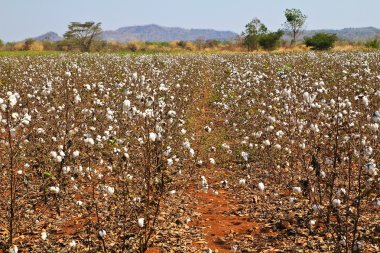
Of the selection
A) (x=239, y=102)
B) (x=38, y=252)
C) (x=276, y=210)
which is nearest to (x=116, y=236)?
(x=38, y=252)

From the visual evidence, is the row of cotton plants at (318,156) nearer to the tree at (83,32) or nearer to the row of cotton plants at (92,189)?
the row of cotton plants at (92,189)

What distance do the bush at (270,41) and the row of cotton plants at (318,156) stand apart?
158 feet

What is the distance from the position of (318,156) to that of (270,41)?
55.3 metres

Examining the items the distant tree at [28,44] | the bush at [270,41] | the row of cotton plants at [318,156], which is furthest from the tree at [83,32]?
the row of cotton plants at [318,156]

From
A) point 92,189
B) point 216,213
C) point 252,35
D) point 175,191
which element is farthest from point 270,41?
point 92,189

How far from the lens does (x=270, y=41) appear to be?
60406mm

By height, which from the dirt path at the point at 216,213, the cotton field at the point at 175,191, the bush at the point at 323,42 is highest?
the bush at the point at 323,42

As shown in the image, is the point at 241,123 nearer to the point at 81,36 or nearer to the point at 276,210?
the point at 276,210

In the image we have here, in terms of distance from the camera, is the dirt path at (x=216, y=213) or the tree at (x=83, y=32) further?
the tree at (x=83, y=32)

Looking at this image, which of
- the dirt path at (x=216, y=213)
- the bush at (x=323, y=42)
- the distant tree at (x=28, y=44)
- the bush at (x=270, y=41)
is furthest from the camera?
the distant tree at (x=28, y=44)

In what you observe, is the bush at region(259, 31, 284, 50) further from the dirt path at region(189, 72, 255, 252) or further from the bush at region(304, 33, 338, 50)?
the dirt path at region(189, 72, 255, 252)

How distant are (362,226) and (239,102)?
28.0 feet

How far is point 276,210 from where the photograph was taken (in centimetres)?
643

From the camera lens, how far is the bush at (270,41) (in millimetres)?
60281
